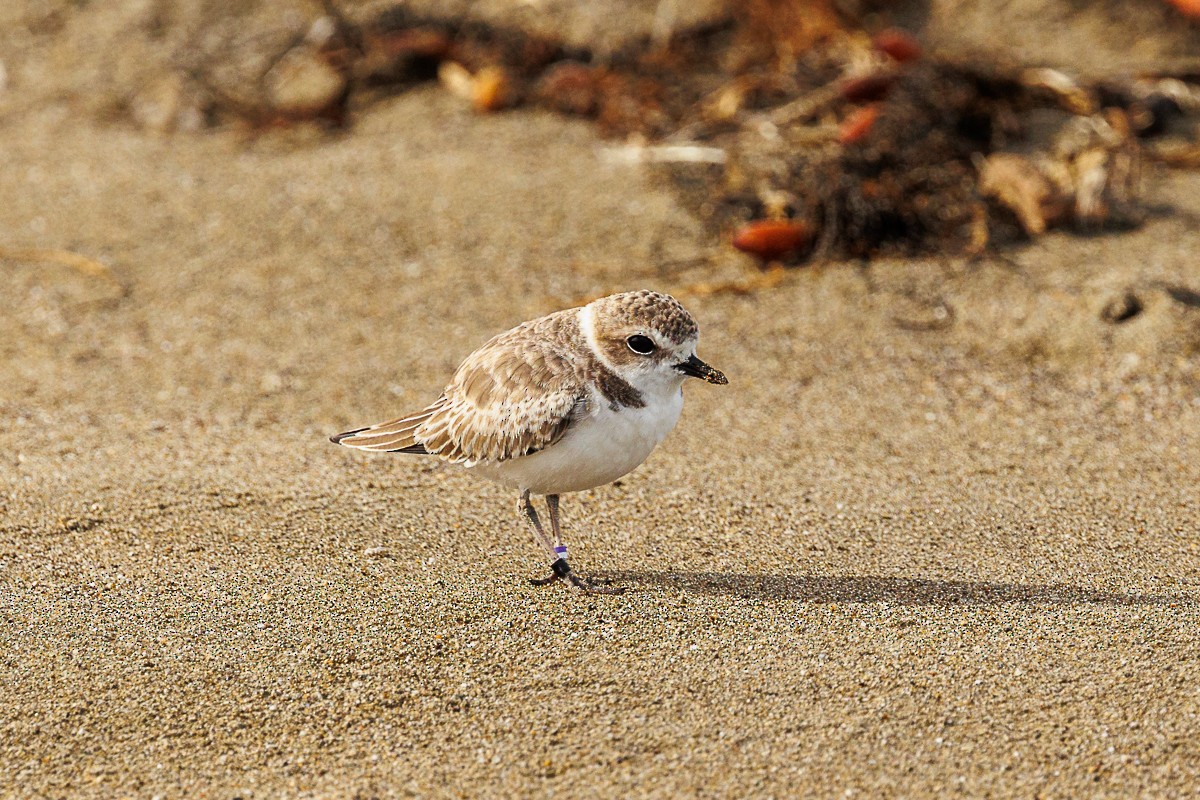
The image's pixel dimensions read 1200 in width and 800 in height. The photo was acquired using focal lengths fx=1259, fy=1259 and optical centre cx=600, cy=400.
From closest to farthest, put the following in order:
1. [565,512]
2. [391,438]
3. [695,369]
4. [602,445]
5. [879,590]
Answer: [602,445], [695,369], [879,590], [391,438], [565,512]

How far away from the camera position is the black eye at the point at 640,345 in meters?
4.25

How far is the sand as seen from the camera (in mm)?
3787

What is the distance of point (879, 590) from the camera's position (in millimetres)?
4551

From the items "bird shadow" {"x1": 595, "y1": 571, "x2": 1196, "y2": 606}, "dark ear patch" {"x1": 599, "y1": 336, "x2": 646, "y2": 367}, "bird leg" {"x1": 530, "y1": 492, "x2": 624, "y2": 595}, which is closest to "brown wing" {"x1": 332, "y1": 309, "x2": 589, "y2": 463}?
"dark ear patch" {"x1": 599, "y1": 336, "x2": 646, "y2": 367}

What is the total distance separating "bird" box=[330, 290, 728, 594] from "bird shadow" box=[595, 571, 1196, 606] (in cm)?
28

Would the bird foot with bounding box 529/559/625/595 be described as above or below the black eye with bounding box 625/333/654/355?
below

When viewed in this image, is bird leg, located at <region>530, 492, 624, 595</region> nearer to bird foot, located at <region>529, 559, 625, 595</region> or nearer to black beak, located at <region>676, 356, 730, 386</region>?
bird foot, located at <region>529, 559, 625, 595</region>

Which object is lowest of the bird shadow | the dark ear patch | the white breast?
the bird shadow

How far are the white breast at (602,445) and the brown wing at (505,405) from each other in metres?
0.04

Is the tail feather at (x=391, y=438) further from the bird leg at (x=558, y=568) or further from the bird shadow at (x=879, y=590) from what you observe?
the bird shadow at (x=879, y=590)

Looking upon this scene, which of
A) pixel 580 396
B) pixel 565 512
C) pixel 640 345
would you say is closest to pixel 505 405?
pixel 580 396

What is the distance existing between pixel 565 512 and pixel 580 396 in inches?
46.3

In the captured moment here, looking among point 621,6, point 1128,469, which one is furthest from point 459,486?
point 621,6

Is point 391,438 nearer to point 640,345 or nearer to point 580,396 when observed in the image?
point 580,396
